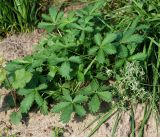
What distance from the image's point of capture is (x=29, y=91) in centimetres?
282

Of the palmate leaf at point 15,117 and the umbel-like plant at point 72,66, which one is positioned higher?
the umbel-like plant at point 72,66

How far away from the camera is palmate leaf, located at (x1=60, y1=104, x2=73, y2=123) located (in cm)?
272

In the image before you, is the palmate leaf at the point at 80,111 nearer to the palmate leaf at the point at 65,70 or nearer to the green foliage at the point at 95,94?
the green foliage at the point at 95,94

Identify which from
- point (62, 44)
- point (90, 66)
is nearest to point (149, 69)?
point (90, 66)

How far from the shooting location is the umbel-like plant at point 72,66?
9.14 ft

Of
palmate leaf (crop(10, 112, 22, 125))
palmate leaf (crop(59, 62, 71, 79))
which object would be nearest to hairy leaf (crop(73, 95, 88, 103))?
palmate leaf (crop(59, 62, 71, 79))

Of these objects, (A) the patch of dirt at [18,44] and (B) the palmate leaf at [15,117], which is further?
(A) the patch of dirt at [18,44]

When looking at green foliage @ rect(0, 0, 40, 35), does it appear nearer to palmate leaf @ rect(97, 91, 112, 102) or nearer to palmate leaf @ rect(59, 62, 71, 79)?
palmate leaf @ rect(59, 62, 71, 79)

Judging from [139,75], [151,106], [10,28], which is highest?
[10,28]

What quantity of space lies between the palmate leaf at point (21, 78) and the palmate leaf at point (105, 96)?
1.50 feet

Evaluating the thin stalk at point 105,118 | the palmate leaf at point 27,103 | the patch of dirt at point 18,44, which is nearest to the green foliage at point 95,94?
the thin stalk at point 105,118

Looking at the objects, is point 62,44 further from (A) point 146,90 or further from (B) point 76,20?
(A) point 146,90

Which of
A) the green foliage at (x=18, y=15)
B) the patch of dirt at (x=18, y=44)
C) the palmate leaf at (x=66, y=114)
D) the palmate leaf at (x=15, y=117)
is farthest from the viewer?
the green foliage at (x=18, y=15)

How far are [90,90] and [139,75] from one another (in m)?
0.35
